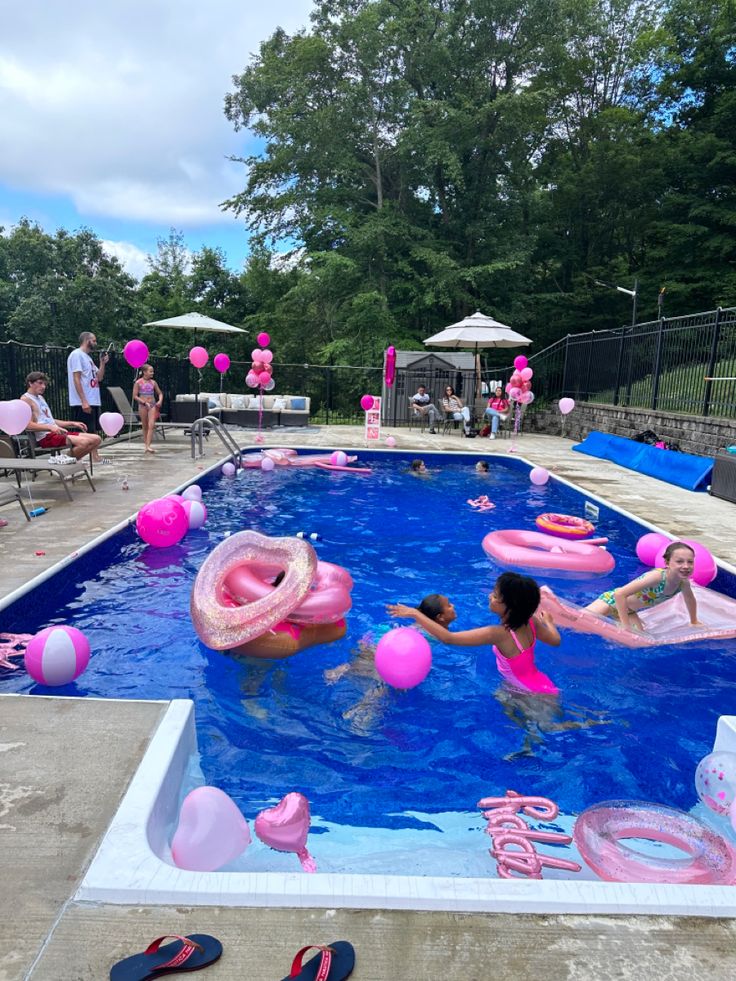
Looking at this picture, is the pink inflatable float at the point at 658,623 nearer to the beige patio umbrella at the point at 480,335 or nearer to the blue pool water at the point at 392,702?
the blue pool water at the point at 392,702

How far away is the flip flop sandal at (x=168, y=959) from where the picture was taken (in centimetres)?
161

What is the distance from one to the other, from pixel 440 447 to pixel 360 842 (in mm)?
12357

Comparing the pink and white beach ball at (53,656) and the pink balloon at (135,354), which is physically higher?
the pink balloon at (135,354)

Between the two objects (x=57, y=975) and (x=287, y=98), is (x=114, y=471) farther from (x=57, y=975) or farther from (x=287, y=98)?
(x=287, y=98)

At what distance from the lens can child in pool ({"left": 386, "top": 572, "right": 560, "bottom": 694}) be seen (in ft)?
12.4

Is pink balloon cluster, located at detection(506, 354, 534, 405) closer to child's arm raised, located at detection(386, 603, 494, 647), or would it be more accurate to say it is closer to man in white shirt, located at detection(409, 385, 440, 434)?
man in white shirt, located at detection(409, 385, 440, 434)

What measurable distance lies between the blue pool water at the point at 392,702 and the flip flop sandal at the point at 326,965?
4.75 feet

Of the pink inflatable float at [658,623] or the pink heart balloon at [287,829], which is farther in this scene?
the pink inflatable float at [658,623]

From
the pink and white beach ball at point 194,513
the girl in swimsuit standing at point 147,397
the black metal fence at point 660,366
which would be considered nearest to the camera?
the pink and white beach ball at point 194,513

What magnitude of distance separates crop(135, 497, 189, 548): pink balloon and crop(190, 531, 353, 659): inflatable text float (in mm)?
2470

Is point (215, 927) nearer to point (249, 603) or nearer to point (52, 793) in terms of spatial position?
point (52, 793)

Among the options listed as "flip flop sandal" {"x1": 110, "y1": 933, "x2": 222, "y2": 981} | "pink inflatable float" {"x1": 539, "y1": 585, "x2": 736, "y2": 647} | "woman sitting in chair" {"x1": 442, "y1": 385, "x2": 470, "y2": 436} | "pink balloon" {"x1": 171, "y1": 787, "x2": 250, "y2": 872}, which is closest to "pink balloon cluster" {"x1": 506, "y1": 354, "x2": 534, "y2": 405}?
"woman sitting in chair" {"x1": 442, "y1": 385, "x2": 470, "y2": 436}

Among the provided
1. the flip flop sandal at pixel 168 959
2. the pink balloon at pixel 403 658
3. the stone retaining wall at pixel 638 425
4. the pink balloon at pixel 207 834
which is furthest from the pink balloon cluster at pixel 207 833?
the stone retaining wall at pixel 638 425

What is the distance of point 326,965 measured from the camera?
1.65 metres
